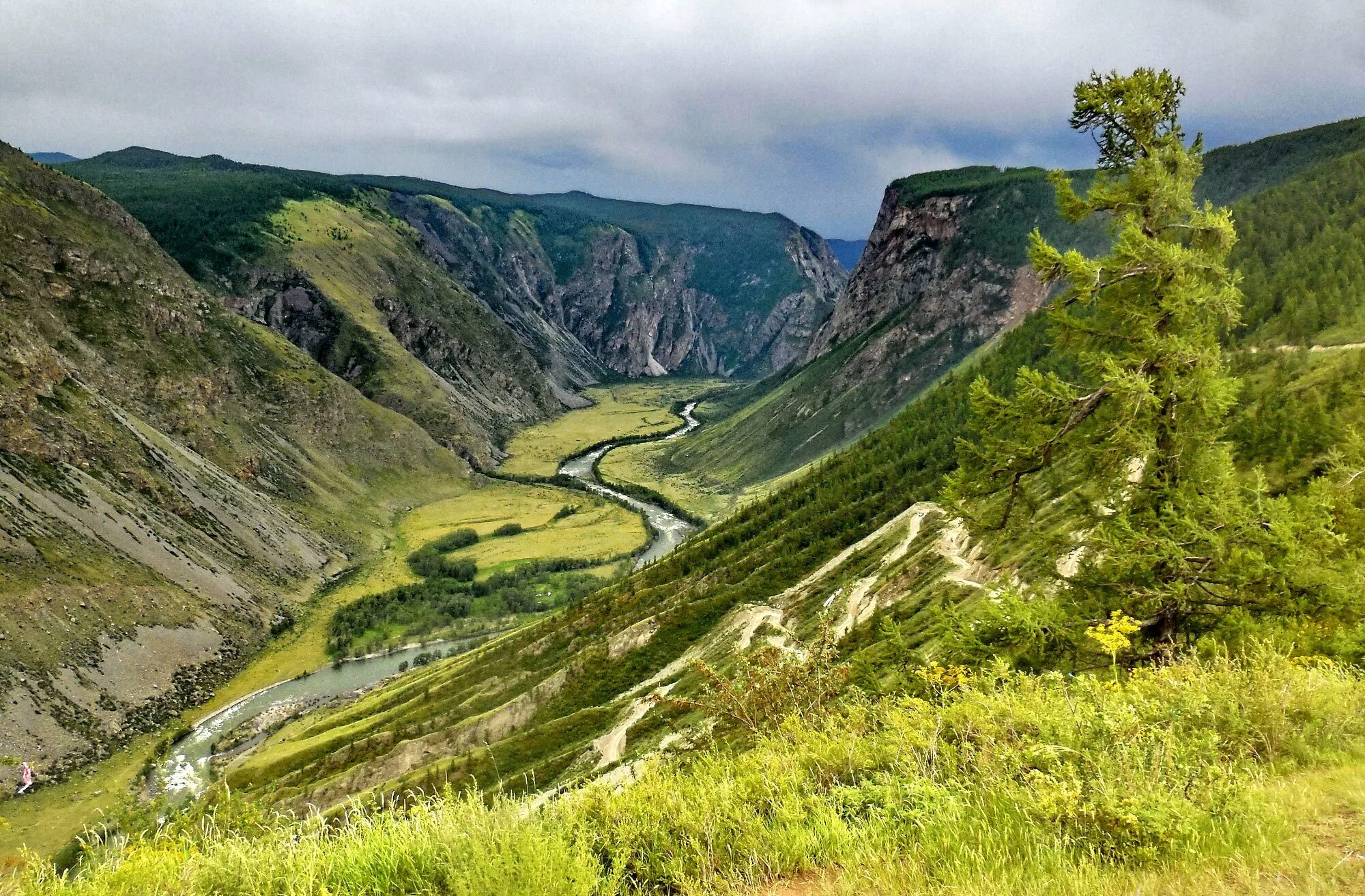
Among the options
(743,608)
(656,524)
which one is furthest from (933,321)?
(743,608)

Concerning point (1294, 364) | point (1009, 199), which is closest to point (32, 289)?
point (1294, 364)

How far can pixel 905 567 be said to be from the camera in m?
52.4

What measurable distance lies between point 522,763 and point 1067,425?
49.9 metres

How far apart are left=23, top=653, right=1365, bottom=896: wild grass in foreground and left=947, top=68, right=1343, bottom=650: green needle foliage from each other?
Answer: 2.48m

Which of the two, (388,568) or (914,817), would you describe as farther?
(388,568)

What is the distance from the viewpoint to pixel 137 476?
325 feet

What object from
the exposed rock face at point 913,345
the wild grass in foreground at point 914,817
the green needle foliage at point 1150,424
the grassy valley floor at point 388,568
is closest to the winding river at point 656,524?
the grassy valley floor at point 388,568

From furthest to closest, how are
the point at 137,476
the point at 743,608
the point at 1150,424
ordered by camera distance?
the point at 137,476 < the point at 743,608 < the point at 1150,424

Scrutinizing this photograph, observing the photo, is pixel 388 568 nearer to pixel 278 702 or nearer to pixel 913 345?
pixel 278 702

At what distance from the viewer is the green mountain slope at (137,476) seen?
7362 centimetres

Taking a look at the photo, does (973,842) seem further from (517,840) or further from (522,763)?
(522,763)

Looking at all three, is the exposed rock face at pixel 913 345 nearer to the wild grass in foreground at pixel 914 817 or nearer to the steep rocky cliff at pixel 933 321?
the steep rocky cliff at pixel 933 321

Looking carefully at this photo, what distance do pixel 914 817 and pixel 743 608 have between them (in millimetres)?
59067

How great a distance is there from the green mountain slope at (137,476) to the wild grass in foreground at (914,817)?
260 ft
